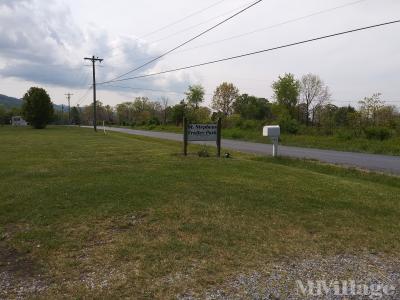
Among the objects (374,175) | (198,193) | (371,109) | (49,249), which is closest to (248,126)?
(371,109)

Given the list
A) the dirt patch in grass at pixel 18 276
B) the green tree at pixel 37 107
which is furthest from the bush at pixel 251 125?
the dirt patch in grass at pixel 18 276

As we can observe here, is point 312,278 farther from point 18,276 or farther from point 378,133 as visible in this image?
point 378,133

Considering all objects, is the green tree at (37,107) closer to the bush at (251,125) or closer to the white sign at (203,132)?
the bush at (251,125)

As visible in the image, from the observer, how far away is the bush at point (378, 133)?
1140 inches

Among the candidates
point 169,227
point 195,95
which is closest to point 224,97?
point 195,95

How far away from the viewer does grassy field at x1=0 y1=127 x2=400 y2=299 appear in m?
4.38

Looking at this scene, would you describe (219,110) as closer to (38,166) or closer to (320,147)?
(320,147)

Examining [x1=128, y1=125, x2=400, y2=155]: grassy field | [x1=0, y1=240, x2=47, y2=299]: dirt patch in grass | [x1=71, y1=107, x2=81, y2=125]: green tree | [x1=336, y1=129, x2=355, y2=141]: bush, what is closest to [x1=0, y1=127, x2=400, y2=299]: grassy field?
→ [x1=0, y1=240, x2=47, y2=299]: dirt patch in grass

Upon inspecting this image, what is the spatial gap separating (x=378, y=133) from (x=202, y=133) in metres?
18.0

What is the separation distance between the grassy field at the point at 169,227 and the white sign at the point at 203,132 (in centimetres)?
559

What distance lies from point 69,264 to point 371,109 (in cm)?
4900

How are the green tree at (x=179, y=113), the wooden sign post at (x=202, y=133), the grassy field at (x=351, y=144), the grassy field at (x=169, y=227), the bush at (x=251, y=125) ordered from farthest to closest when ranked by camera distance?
1. the green tree at (x=179, y=113)
2. the bush at (x=251, y=125)
3. the grassy field at (x=351, y=144)
4. the wooden sign post at (x=202, y=133)
5. the grassy field at (x=169, y=227)

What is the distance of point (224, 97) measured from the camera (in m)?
83.6

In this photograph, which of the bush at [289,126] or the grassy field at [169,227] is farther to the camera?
the bush at [289,126]
